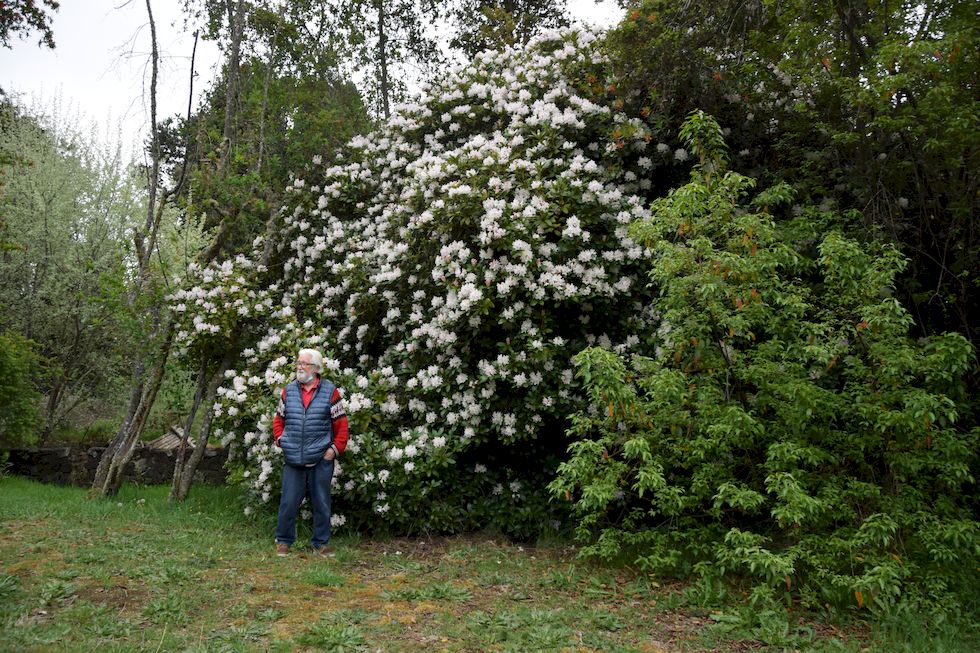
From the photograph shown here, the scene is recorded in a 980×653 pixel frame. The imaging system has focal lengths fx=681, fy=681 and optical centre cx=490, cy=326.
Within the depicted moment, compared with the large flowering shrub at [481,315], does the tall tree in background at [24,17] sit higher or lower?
higher

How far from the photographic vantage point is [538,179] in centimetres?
646

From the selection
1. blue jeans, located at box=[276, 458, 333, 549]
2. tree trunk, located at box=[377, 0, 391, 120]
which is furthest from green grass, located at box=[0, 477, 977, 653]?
tree trunk, located at box=[377, 0, 391, 120]

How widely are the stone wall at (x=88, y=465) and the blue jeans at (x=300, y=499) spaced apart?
5060 millimetres

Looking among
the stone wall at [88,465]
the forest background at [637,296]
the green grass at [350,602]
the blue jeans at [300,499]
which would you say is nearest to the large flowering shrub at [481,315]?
the forest background at [637,296]

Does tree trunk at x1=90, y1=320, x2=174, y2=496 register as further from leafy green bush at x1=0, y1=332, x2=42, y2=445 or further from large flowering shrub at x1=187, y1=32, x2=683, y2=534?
leafy green bush at x1=0, y1=332, x2=42, y2=445

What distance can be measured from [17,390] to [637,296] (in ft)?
29.0

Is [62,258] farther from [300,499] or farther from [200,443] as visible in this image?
[300,499]

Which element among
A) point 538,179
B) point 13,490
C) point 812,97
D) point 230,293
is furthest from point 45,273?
point 812,97

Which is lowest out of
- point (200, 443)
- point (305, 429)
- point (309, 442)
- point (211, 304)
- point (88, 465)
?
point (88, 465)

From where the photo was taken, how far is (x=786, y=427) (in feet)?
15.8

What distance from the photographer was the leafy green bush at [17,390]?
956cm

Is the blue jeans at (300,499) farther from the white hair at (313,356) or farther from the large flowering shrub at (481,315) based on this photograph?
the white hair at (313,356)

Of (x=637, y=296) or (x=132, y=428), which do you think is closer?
(x=637, y=296)

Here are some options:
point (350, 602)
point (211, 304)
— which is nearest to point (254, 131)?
point (211, 304)
